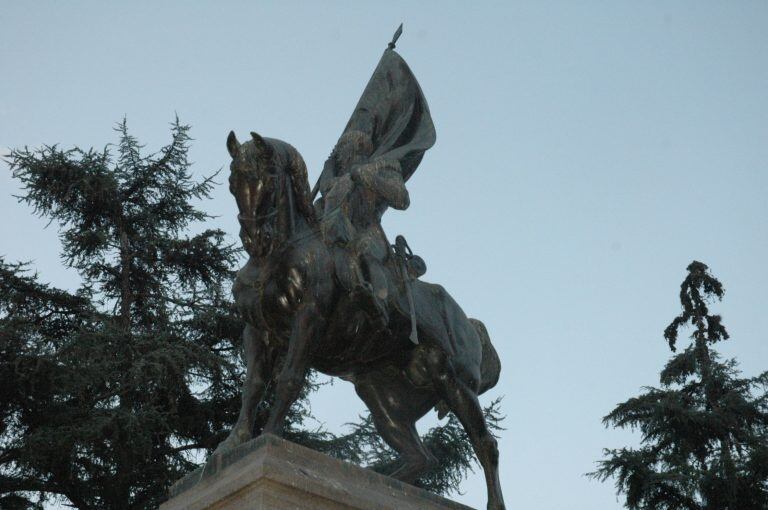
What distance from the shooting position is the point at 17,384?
15.6 m

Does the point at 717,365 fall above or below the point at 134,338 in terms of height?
above

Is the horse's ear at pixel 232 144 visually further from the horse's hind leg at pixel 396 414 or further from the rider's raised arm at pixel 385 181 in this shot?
the horse's hind leg at pixel 396 414

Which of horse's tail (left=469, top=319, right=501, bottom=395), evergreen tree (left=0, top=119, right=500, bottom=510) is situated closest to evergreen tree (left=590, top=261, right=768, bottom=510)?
evergreen tree (left=0, top=119, right=500, bottom=510)

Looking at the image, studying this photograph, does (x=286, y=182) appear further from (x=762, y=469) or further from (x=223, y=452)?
(x=762, y=469)

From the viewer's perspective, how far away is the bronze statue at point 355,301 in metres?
7.19

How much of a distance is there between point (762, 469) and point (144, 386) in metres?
10.2

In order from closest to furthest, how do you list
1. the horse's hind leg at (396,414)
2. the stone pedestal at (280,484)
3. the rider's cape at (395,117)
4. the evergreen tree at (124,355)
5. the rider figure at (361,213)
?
the stone pedestal at (280,484) < the rider figure at (361,213) < the horse's hind leg at (396,414) < the rider's cape at (395,117) < the evergreen tree at (124,355)

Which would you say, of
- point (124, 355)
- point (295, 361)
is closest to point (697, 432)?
point (124, 355)

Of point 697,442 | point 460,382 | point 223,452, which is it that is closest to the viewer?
point 223,452

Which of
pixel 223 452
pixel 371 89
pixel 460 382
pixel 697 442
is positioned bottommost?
pixel 223 452

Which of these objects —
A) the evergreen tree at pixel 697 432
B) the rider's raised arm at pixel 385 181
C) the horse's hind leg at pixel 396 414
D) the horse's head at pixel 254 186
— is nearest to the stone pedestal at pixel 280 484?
the horse's hind leg at pixel 396 414

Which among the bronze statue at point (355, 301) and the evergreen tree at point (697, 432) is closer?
the bronze statue at point (355, 301)

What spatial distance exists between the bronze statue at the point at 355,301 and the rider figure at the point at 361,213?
1cm

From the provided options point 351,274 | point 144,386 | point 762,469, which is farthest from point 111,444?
point 762,469
